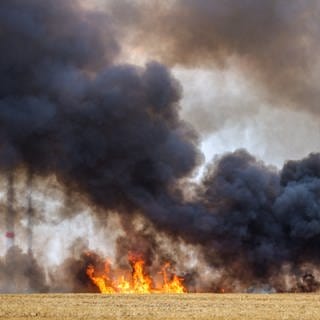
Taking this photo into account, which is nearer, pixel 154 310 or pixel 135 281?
pixel 154 310

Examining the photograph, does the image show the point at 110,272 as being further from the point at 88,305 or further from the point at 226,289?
the point at 88,305

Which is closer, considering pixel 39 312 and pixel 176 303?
pixel 39 312

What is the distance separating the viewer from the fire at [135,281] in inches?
3846

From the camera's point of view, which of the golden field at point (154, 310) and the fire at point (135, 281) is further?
the fire at point (135, 281)

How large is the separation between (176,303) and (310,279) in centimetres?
4640

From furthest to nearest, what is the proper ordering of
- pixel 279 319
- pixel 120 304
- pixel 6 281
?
1. pixel 6 281
2. pixel 120 304
3. pixel 279 319

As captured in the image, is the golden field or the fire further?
the fire

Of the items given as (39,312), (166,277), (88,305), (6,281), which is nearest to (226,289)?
(166,277)

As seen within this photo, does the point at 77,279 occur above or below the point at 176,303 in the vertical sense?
above

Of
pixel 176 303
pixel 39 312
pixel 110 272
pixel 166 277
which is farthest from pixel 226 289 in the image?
pixel 39 312

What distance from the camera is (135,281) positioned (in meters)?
98.6

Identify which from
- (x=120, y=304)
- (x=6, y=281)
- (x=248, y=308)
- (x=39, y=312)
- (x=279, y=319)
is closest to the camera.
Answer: (x=279, y=319)

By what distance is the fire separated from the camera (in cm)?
9769

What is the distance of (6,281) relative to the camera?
328 feet
